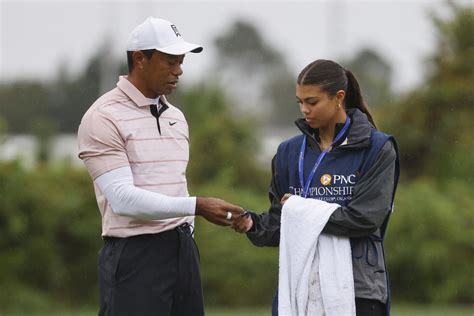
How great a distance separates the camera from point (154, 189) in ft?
20.0

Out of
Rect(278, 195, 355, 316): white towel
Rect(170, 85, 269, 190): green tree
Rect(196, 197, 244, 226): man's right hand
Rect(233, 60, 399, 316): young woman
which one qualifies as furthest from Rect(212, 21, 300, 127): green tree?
Rect(278, 195, 355, 316): white towel

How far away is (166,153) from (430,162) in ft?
43.1

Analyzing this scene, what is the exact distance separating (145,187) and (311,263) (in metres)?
0.96

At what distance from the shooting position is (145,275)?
6129 millimetres

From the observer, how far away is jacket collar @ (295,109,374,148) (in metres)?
5.84

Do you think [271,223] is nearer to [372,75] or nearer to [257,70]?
[372,75]

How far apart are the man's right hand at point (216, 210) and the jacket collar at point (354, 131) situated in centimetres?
55

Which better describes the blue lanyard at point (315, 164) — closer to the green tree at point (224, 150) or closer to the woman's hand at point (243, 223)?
the woman's hand at point (243, 223)

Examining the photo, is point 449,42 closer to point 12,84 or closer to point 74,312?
point 74,312

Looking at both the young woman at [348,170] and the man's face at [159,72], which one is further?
the man's face at [159,72]

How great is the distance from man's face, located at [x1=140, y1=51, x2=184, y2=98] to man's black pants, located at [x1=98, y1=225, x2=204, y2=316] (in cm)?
75


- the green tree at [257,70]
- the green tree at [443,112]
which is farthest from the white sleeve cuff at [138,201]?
the green tree at [257,70]

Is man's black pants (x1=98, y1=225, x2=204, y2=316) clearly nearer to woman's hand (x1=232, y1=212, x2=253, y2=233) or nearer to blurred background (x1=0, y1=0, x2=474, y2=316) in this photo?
woman's hand (x1=232, y1=212, x2=253, y2=233)

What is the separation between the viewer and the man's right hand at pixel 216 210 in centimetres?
602
